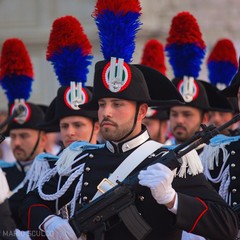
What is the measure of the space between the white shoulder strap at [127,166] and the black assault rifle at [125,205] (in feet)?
0.51

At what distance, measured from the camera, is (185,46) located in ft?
29.6

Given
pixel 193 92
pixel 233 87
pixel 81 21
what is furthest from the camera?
pixel 81 21

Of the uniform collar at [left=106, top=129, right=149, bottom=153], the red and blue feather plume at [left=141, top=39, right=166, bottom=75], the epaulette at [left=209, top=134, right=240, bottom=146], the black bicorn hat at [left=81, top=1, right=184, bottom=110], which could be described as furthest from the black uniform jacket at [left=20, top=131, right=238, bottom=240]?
the red and blue feather plume at [left=141, top=39, right=166, bottom=75]

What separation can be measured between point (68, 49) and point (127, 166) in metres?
2.00

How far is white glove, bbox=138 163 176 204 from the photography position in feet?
19.2

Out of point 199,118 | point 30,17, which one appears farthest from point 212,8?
point 199,118

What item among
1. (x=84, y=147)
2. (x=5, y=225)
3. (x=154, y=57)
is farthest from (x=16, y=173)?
(x=84, y=147)

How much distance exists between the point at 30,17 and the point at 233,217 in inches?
533

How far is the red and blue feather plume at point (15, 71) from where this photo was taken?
9505 millimetres

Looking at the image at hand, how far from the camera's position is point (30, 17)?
1922 centimetres

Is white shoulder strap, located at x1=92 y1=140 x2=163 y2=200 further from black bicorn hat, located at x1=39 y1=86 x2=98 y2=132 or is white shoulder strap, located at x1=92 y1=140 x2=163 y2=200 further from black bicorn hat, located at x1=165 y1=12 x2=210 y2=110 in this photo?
black bicorn hat, located at x1=165 y1=12 x2=210 y2=110

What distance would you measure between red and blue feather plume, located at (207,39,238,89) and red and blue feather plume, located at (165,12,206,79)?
0.88 metres

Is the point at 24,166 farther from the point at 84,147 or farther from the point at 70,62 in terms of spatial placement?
the point at 84,147

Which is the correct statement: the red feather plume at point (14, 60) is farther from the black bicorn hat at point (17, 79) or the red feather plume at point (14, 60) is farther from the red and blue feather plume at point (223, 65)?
the red and blue feather plume at point (223, 65)
